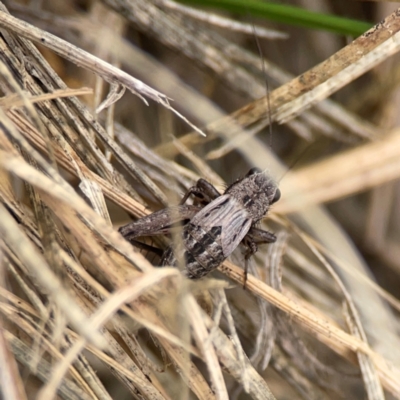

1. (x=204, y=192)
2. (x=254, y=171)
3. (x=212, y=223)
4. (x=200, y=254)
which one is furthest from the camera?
(x=254, y=171)

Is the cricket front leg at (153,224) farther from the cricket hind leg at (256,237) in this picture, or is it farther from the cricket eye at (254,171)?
the cricket eye at (254,171)

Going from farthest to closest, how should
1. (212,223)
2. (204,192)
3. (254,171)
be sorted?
(254,171) → (204,192) → (212,223)

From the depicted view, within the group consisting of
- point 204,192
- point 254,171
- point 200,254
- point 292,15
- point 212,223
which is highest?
point 292,15

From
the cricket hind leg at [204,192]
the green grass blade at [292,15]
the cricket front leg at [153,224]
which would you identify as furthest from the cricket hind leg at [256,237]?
the green grass blade at [292,15]

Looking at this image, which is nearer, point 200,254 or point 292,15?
point 200,254

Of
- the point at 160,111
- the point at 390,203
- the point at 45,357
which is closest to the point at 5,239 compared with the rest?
the point at 45,357

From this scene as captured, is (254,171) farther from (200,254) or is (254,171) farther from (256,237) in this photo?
(200,254)

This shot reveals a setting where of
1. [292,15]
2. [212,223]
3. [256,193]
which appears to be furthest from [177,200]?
[292,15]

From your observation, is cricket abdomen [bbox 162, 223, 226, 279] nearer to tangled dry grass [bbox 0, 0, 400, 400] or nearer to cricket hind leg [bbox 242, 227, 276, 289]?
tangled dry grass [bbox 0, 0, 400, 400]

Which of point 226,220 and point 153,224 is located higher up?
point 226,220
